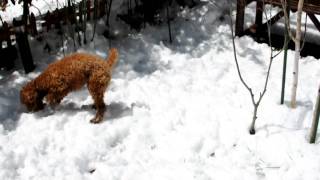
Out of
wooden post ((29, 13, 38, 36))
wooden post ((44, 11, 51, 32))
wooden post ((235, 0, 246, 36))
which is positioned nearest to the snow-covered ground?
wooden post ((29, 13, 38, 36))

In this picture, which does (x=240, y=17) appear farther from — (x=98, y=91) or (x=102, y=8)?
(x=98, y=91)

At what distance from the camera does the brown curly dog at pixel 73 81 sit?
194 inches

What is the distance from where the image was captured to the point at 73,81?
16.4 ft

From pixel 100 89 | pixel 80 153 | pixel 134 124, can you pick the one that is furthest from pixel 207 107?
pixel 80 153

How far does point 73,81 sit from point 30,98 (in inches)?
20.6

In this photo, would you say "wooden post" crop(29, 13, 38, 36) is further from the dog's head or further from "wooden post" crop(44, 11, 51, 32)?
the dog's head

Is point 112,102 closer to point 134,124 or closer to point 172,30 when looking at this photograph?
point 134,124

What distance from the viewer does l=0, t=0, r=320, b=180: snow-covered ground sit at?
14.5ft

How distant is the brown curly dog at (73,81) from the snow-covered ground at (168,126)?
0.66ft

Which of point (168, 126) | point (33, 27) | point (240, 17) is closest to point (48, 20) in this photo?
point (33, 27)

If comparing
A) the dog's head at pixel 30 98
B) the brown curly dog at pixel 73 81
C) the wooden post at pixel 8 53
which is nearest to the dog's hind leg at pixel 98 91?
the brown curly dog at pixel 73 81

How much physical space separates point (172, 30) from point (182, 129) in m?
2.61

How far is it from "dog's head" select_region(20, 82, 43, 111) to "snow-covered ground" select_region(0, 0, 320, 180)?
0.31 ft

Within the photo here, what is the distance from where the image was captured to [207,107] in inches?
Answer: 209
